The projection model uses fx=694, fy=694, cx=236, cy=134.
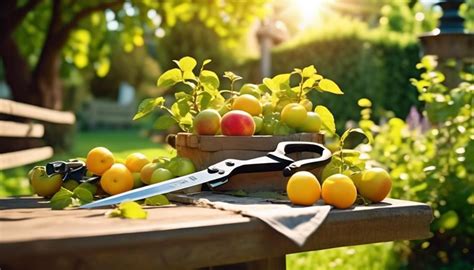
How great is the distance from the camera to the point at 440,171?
347 cm

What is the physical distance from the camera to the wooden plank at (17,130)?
4.81 meters

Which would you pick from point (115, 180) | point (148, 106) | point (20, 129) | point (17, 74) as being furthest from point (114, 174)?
point (17, 74)

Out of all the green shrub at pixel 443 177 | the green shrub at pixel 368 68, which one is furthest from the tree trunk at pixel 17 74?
the green shrub at pixel 443 177

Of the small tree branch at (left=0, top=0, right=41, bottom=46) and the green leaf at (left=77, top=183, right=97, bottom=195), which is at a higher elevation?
the small tree branch at (left=0, top=0, right=41, bottom=46)

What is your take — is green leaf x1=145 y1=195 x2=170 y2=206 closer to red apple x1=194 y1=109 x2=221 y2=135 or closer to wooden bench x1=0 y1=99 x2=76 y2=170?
red apple x1=194 y1=109 x2=221 y2=135

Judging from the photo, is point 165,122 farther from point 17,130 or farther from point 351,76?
point 351,76

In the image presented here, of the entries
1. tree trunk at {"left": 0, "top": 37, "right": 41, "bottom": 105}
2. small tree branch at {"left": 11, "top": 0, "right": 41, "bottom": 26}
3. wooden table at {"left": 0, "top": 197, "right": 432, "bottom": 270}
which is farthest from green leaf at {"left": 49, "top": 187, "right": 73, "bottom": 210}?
tree trunk at {"left": 0, "top": 37, "right": 41, "bottom": 105}

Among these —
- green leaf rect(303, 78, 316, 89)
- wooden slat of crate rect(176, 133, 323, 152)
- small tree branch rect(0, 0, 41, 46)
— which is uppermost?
small tree branch rect(0, 0, 41, 46)

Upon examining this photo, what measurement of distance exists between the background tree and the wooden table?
25.0 feet

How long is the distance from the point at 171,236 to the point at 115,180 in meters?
0.60

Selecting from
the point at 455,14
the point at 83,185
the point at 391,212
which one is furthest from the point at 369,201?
the point at 455,14

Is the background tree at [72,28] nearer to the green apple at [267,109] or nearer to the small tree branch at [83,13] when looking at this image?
the small tree branch at [83,13]

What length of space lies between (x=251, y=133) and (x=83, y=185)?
0.44 metres

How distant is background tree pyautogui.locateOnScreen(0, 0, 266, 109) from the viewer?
901 centimetres
